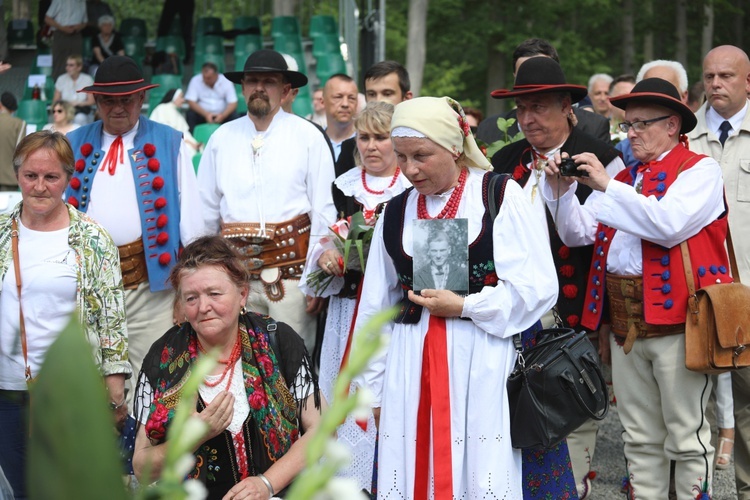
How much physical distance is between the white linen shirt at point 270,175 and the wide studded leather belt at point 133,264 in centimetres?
45

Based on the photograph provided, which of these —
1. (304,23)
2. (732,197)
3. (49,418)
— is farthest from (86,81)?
(304,23)

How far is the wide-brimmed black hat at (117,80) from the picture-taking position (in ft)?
17.8

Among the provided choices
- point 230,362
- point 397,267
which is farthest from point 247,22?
point 230,362

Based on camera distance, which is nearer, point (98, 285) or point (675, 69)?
point (98, 285)

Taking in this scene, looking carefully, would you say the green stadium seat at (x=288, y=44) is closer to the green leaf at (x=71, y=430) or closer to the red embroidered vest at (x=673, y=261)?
the red embroidered vest at (x=673, y=261)

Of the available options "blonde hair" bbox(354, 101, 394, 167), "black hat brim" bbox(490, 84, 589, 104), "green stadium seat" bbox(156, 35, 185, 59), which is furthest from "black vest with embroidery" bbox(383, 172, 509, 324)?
"green stadium seat" bbox(156, 35, 185, 59)

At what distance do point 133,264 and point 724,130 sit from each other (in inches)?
123

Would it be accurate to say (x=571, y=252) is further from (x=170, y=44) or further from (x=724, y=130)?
(x=170, y=44)

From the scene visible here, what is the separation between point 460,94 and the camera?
2983cm

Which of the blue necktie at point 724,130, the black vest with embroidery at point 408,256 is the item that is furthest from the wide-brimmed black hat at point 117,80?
the blue necktie at point 724,130

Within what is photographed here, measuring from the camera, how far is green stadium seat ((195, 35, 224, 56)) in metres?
19.8

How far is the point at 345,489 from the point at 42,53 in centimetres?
2111

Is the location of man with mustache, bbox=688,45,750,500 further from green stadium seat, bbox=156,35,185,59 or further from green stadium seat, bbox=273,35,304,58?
green stadium seat, bbox=156,35,185,59

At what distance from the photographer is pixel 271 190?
5492mm
